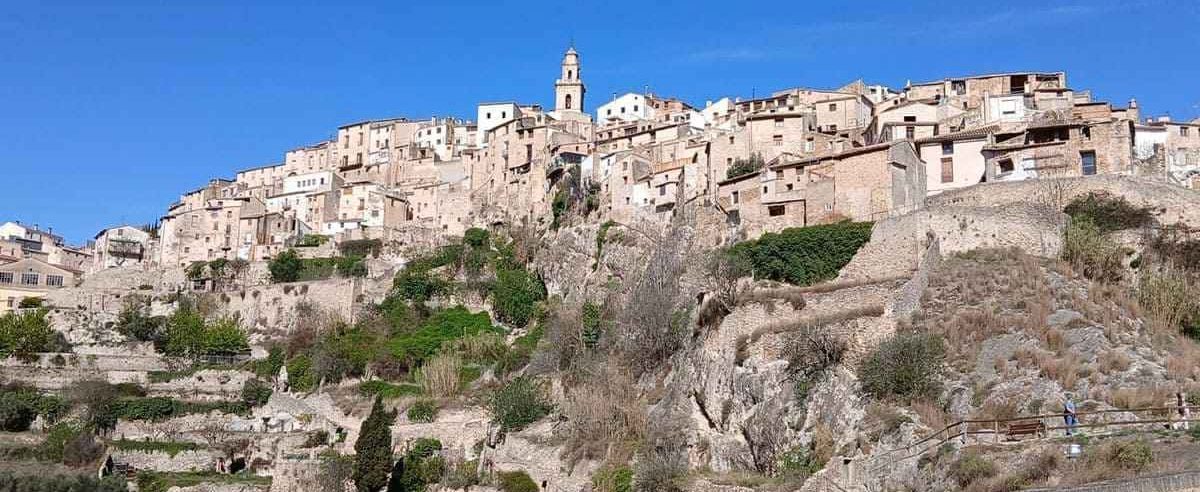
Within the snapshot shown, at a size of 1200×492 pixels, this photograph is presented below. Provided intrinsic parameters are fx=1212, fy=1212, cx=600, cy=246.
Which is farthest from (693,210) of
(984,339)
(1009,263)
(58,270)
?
Answer: (58,270)

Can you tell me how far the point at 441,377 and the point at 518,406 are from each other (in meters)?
7.02

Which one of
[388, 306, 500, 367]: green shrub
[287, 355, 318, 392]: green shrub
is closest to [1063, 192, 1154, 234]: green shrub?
[388, 306, 500, 367]: green shrub

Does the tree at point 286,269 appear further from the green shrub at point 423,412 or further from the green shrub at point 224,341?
the green shrub at point 423,412

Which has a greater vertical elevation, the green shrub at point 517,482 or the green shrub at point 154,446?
the green shrub at point 154,446

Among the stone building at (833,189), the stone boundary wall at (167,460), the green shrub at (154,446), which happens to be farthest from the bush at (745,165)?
the green shrub at (154,446)

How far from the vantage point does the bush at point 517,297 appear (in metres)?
57.4

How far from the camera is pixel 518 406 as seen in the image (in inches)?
1753

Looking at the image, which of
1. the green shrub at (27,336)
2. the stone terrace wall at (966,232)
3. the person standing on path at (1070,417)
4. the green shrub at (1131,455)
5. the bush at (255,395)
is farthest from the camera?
the green shrub at (27,336)

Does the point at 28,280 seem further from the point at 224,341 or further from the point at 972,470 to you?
the point at 972,470

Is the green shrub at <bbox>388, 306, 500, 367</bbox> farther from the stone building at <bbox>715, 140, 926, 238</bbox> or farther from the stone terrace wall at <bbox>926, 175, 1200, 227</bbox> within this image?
the stone terrace wall at <bbox>926, 175, 1200, 227</bbox>

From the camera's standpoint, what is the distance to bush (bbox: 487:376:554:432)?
4416cm

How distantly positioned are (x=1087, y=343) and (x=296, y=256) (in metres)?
48.4

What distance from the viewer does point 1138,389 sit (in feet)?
89.4

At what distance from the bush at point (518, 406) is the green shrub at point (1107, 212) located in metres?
19.5
